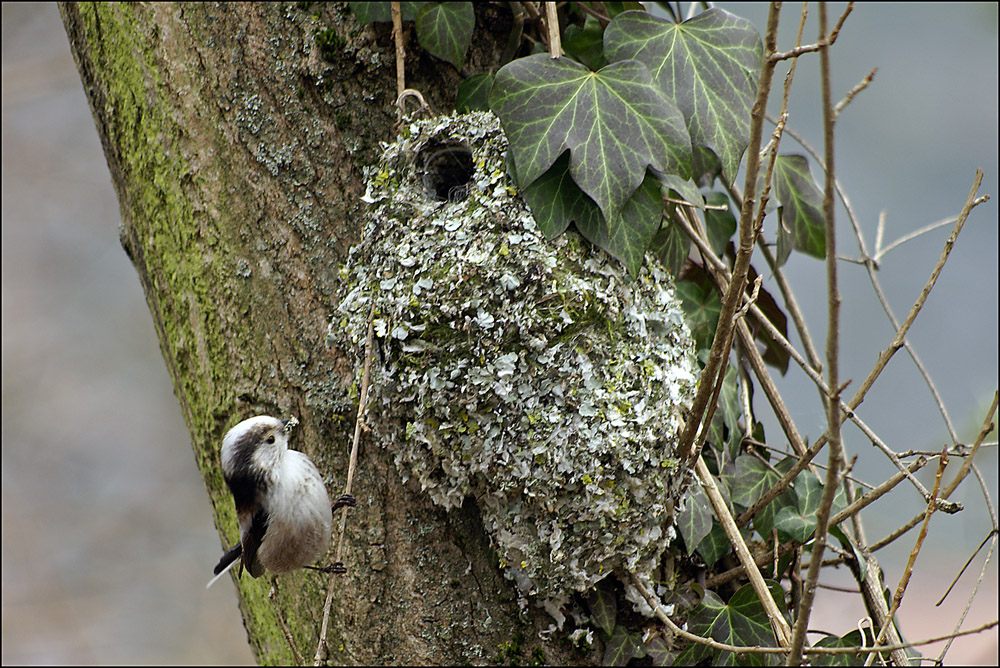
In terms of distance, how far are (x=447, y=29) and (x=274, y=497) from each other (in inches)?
40.6

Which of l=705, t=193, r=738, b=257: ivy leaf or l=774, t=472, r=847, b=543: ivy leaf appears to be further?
l=705, t=193, r=738, b=257: ivy leaf

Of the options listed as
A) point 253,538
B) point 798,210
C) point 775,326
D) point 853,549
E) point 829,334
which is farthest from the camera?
point 775,326

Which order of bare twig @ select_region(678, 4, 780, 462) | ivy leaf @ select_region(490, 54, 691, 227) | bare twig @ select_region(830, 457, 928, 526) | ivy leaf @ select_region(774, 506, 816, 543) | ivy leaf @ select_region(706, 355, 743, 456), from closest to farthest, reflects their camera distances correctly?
bare twig @ select_region(678, 4, 780, 462) < bare twig @ select_region(830, 457, 928, 526) < ivy leaf @ select_region(490, 54, 691, 227) < ivy leaf @ select_region(774, 506, 816, 543) < ivy leaf @ select_region(706, 355, 743, 456)

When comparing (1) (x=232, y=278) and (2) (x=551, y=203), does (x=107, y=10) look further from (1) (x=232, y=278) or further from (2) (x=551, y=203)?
(2) (x=551, y=203)

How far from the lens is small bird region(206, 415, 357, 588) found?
1.32m

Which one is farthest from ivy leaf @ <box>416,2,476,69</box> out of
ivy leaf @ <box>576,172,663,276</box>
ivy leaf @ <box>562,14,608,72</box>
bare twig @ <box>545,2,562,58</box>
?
ivy leaf @ <box>576,172,663,276</box>

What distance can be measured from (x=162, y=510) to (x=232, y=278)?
4.53m

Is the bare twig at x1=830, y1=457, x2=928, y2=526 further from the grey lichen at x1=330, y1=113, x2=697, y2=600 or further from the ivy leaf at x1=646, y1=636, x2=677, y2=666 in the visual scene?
the ivy leaf at x1=646, y1=636, x2=677, y2=666

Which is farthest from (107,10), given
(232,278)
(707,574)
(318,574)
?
(707,574)

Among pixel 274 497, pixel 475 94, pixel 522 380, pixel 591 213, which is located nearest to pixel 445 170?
pixel 475 94

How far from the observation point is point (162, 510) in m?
5.43

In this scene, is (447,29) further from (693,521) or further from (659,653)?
(659,653)

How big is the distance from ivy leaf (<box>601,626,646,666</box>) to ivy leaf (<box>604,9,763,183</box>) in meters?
0.93

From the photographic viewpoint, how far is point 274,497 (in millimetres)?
1327
